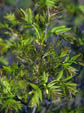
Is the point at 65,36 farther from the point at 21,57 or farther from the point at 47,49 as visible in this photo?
the point at 21,57

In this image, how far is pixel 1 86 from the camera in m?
1.29

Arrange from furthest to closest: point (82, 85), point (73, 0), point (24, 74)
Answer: point (73, 0), point (82, 85), point (24, 74)

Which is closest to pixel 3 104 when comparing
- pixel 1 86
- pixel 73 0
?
pixel 1 86

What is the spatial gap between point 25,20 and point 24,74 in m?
0.34

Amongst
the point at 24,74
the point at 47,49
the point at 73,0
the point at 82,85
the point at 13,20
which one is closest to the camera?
the point at 47,49

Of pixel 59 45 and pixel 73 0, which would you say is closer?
pixel 59 45

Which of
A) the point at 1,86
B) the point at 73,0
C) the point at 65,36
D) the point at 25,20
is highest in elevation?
the point at 73,0

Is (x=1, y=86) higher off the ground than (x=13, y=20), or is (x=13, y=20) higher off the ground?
(x=13, y=20)

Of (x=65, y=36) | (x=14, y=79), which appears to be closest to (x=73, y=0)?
(x=65, y=36)

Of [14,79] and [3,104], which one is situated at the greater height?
[14,79]

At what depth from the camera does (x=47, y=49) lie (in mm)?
1241

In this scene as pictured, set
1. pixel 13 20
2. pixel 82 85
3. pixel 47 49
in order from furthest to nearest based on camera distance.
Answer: pixel 82 85 < pixel 13 20 < pixel 47 49

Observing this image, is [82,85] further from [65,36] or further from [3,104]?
[3,104]

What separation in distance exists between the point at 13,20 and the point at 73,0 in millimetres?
1680
